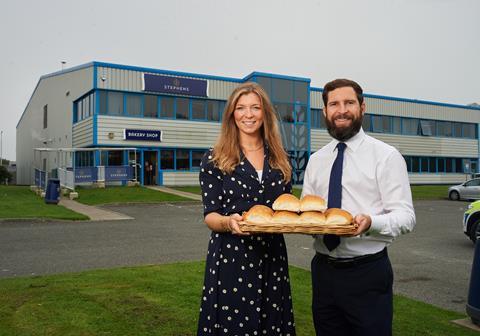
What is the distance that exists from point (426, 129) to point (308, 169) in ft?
135

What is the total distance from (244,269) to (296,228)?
58 centimetres

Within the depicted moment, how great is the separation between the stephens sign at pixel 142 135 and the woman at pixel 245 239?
2571 cm

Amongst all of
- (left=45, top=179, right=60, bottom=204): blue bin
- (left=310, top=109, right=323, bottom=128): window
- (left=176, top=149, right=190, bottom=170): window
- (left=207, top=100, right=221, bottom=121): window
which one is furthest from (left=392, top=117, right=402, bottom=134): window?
(left=45, top=179, right=60, bottom=204): blue bin

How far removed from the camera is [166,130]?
94.6 feet

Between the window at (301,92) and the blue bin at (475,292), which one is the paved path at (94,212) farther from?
the window at (301,92)

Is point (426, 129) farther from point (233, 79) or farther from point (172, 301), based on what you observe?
point (172, 301)

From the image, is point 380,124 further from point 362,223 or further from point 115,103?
point 362,223

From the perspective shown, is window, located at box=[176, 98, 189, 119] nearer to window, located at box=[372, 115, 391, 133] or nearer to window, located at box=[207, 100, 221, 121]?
window, located at box=[207, 100, 221, 121]

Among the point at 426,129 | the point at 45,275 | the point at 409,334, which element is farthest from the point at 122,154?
the point at 426,129

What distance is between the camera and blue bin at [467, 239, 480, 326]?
4.51 meters

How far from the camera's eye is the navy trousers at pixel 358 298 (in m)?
2.46

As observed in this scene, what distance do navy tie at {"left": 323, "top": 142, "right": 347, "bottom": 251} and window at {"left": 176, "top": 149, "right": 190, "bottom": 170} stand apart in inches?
1068

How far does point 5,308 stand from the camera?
4875mm

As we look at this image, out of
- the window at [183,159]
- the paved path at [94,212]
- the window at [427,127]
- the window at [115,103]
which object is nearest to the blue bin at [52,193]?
the paved path at [94,212]
